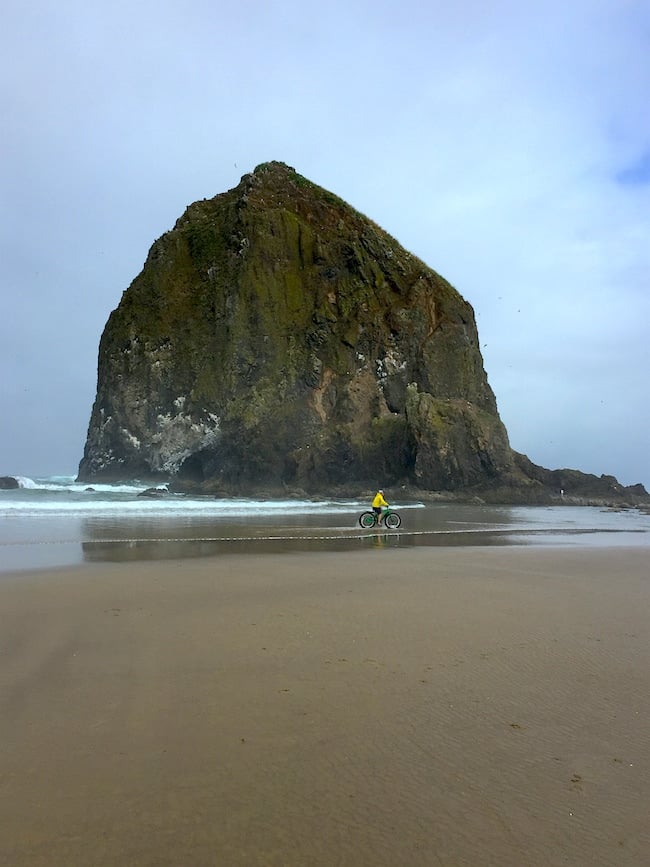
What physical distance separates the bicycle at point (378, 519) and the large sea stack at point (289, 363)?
23.8 meters

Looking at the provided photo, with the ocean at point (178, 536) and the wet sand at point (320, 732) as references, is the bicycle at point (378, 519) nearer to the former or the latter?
the ocean at point (178, 536)

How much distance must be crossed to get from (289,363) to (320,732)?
45.9 m

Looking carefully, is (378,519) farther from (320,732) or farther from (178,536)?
(320,732)

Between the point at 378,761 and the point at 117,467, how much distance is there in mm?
49573

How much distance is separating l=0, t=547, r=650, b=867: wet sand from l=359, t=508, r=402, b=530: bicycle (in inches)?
452

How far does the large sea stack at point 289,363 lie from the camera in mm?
43062

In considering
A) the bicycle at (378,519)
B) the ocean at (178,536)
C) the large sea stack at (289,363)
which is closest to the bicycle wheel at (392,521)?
the bicycle at (378,519)

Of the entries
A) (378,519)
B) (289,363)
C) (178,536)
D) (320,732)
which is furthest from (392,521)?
(289,363)

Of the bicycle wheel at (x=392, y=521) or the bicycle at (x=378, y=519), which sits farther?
the bicycle wheel at (x=392, y=521)

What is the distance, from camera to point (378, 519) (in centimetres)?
1742

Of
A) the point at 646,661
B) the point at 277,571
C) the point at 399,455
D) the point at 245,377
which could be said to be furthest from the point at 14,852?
the point at 245,377

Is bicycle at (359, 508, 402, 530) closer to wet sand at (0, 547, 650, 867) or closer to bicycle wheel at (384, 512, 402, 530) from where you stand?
bicycle wheel at (384, 512, 402, 530)

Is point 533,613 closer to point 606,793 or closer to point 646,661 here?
point 646,661

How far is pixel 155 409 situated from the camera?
48.2 metres
